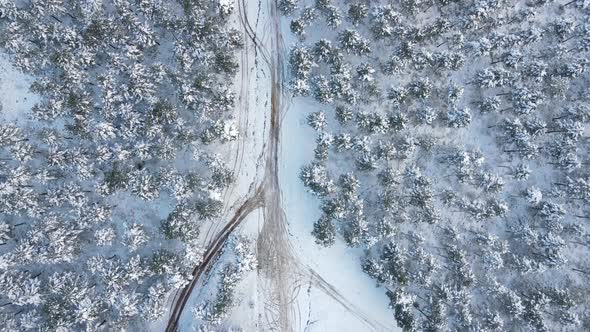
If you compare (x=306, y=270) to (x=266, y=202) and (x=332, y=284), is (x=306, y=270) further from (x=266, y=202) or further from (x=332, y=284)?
(x=266, y=202)

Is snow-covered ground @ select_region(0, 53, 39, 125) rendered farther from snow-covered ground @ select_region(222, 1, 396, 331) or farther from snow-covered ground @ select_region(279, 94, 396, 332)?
snow-covered ground @ select_region(279, 94, 396, 332)

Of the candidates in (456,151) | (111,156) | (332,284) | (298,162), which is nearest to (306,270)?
(332,284)

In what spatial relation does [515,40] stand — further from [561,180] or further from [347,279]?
[347,279]

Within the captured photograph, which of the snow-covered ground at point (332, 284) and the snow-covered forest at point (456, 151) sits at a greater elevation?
the snow-covered forest at point (456, 151)

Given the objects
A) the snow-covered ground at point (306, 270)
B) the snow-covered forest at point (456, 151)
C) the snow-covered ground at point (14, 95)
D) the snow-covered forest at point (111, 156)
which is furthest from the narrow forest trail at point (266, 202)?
the snow-covered ground at point (14, 95)

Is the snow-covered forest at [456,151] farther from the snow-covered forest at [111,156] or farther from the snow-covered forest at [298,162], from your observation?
the snow-covered forest at [111,156]
